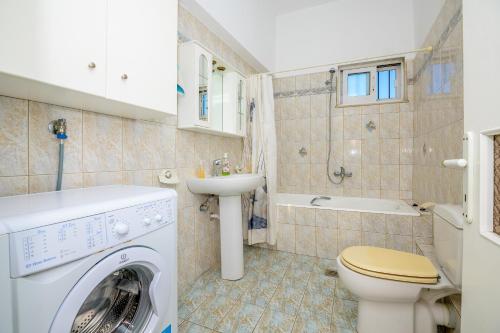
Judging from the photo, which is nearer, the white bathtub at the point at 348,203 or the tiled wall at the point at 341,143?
the white bathtub at the point at 348,203

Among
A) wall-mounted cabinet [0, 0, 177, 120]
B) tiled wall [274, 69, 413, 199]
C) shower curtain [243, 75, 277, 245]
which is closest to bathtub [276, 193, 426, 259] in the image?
shower curtain [243, 75, 277, 245]

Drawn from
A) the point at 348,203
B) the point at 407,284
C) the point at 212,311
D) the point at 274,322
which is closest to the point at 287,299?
the point at 274,322

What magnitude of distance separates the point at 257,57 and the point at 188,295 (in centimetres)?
233

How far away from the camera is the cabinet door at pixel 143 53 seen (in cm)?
96

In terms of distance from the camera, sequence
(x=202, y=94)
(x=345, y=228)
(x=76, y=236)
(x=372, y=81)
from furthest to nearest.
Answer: (x=372, y=81) → (x=345, y=228) → (x=202, y=94) → (x=76, y=236)

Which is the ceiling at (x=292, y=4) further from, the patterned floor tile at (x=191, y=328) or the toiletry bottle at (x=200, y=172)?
the patterned floor tile at (x=191, y=328)

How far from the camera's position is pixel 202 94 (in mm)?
1711

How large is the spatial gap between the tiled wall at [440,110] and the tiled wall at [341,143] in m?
0.21

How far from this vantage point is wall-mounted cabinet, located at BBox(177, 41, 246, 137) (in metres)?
1.64

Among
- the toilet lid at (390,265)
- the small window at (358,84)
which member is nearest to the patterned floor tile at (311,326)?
the toilet lid at (390,265)

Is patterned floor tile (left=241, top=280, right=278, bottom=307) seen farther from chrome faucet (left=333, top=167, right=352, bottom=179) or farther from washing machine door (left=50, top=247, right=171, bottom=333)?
chrome faucet (left=333, top=167, right=352, bottom=179)

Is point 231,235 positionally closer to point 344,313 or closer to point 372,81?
point 344,313

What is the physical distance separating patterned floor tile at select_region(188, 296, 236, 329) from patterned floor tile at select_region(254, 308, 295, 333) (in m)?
0.24

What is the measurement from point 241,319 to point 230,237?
0.58 meters
